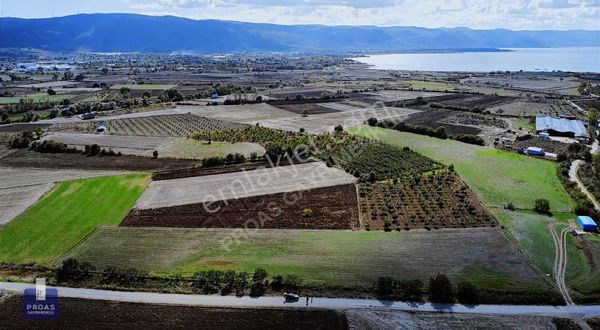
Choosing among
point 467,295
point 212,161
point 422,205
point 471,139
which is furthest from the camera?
point 471,139

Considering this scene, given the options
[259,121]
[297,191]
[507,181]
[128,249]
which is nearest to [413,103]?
[259,121]

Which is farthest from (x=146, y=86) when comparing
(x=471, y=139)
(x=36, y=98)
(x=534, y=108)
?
(x=534, y=108)

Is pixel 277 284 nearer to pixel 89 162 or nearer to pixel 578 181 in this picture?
pixel 89 162

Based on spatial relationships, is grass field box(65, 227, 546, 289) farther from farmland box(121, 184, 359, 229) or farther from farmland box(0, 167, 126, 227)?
farmland box(0, 167, 126, 227)

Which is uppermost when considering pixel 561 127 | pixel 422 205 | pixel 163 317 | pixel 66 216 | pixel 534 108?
pixel 534 108

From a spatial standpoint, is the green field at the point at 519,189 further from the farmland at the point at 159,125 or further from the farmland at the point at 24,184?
the farmland at the point at 24,184

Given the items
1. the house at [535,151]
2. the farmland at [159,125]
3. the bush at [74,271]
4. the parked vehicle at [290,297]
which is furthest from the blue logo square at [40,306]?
the house at [535,151]

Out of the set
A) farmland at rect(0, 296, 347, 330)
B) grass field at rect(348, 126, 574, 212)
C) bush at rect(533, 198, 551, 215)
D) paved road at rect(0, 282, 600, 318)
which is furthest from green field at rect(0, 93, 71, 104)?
bush at rect(533, 198, 551, 215)

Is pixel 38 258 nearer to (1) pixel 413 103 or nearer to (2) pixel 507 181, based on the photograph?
(2) pixel 507 181
